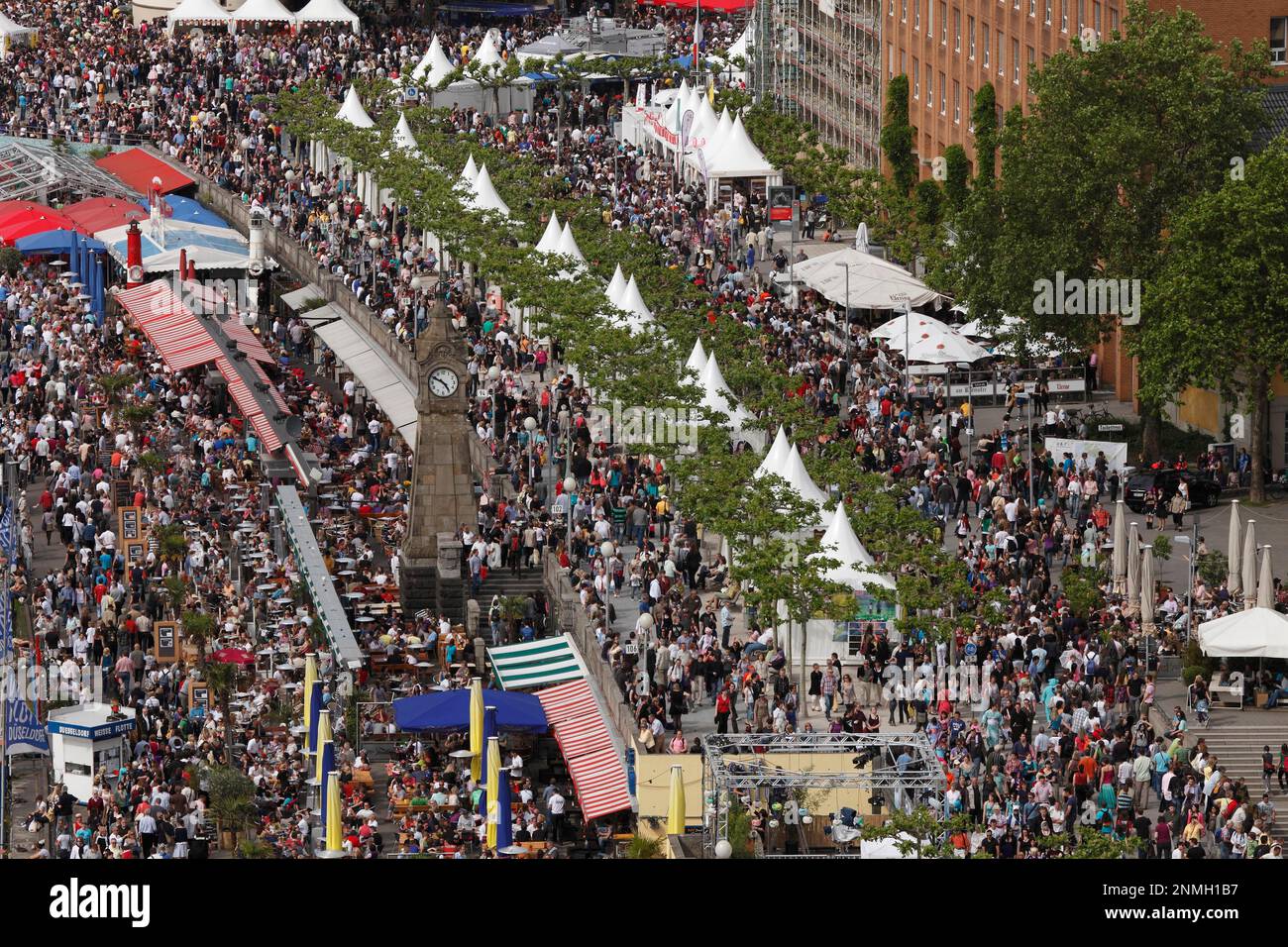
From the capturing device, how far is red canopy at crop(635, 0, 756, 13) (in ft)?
449

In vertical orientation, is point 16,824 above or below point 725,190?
below

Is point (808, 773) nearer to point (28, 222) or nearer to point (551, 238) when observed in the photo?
point (551, 238)

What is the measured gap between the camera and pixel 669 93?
106 meters

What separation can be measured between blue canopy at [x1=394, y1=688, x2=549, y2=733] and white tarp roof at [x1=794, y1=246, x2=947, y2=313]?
3096cm

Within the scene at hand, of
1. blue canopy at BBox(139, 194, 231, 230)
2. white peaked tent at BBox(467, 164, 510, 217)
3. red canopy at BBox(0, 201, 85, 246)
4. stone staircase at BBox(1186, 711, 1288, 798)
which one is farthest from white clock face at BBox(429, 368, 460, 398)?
blue canopy at BBox(139, 194, 231, 230)

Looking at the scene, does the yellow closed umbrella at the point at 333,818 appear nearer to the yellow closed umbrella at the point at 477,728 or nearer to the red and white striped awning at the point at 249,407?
the yellow closed umbrella at the point at 477,728

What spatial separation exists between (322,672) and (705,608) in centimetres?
758

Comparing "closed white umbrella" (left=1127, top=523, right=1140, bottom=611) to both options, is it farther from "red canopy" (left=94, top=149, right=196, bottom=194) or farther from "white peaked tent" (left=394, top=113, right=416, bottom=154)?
"red canopy" (left=94, top=149, right=196, bottom=194)

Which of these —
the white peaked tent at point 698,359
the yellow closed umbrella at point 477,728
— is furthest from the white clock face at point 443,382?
the yellow closed umbrella at point 477,728

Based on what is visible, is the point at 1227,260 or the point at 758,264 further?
the point at 758,264

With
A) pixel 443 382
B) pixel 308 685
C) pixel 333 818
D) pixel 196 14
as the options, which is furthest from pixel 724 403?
pixel 196 14

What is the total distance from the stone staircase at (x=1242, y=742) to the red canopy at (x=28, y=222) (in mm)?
60398

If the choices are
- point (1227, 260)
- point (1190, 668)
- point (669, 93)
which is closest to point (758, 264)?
point (669, 93)
